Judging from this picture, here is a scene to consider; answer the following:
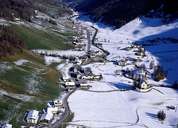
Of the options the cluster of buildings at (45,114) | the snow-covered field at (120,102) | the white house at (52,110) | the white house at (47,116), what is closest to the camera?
the cluster of buildings at (45,114)

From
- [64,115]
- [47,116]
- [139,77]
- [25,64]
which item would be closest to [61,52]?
[25,64]

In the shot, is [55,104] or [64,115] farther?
[55,104]

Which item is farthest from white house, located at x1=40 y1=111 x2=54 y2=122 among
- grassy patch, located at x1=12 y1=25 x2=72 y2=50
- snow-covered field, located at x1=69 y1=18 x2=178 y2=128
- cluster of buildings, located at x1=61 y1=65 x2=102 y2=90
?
grassy patch, located at x1=12 y1=25 x2=72 y2=50

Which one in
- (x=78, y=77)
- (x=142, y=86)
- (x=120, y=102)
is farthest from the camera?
(x=78, y=77)

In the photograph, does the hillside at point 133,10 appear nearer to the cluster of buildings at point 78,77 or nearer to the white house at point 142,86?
the cluster of buildings at point 78,77

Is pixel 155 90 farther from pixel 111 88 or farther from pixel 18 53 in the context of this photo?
pixel 18 53

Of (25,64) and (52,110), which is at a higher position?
(25,64)

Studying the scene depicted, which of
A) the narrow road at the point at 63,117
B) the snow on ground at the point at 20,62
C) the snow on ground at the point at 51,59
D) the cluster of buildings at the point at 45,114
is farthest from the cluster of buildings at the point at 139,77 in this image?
the snow on ground at the point at 20,62

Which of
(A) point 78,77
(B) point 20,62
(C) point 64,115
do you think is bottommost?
(C) point 64,115

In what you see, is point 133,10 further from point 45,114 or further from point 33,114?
point 33,114
